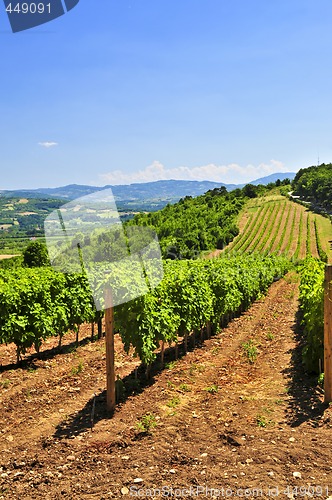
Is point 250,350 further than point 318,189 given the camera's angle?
No

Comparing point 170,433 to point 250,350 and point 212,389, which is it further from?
point 250,350

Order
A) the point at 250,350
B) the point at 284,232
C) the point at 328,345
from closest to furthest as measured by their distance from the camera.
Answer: the point at 328,345 < the point at 250,350 < the point at 284,232

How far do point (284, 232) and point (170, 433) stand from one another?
301 feet

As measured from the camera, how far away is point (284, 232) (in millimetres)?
→ 94375

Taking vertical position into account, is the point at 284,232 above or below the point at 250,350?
below

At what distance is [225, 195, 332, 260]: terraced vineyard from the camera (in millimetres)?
79500

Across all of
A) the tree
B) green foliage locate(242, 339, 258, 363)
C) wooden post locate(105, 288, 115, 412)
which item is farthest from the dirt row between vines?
the tree

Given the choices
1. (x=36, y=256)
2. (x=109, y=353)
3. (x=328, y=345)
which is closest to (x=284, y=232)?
(x=36, y=256)

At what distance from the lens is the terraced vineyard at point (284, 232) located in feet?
261

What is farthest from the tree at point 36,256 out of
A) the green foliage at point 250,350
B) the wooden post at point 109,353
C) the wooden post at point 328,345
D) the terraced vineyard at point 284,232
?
the wooden post at point 328,345

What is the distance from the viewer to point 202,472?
5621 millimetres

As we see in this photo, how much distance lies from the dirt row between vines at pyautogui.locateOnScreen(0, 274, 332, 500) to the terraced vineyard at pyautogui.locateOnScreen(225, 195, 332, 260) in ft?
200

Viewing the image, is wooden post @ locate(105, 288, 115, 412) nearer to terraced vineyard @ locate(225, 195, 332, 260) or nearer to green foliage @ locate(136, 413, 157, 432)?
green foliage @ locate(136, 413, 157, 432)

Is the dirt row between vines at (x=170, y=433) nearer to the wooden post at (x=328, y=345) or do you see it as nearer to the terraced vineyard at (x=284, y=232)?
the wooden post at (x=328, y=345)
